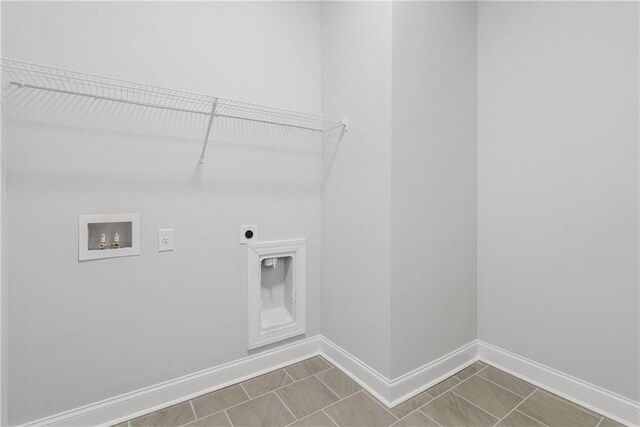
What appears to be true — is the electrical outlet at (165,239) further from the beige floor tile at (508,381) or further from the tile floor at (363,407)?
the beige floor tile at (508,381)

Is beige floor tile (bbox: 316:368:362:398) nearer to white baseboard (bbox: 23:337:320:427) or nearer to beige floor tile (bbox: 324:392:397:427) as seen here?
beige floor tile (bbox: 324:392:397:427)

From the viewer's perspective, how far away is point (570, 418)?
147 cm

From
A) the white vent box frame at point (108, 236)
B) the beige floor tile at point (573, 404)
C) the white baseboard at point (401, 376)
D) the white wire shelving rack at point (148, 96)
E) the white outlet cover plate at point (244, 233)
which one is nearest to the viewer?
the white wire shelving rack at point (148, 96)

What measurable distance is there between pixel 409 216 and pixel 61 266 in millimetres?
1702

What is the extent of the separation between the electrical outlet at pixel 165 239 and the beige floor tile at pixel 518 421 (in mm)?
1854

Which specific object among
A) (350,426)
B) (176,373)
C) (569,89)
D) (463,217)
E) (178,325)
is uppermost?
(569,89)

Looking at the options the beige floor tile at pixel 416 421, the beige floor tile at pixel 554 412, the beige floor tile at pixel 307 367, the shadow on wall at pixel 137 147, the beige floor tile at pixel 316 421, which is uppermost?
the shadow on wall at pixel 137 147

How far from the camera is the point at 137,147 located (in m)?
1.51

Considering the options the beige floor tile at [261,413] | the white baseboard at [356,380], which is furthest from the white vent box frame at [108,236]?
the beige floor tile at [261,413]

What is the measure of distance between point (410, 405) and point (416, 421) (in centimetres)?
12

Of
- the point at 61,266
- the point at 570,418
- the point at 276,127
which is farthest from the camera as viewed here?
the point at 276,127

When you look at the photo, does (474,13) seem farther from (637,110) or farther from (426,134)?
(637,110)

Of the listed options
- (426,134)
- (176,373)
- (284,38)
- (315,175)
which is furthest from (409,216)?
(176,373)

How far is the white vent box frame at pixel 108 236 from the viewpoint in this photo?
139 centimetres
